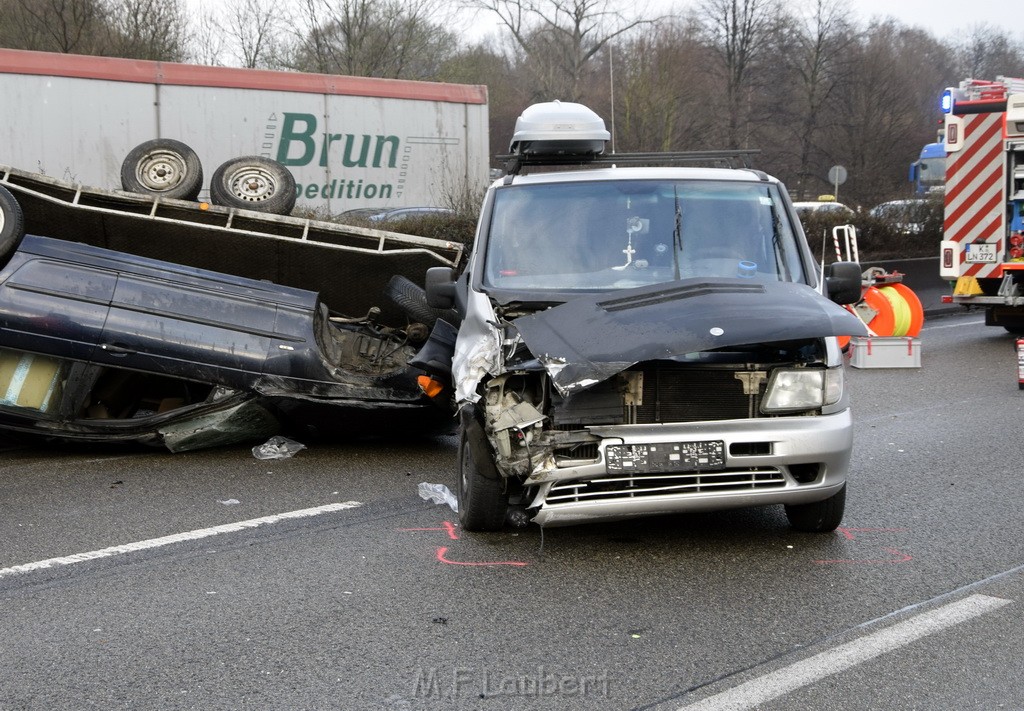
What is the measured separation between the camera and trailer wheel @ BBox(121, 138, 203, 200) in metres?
11.2

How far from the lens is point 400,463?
7883 mm

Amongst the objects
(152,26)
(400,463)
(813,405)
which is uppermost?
(152,26)

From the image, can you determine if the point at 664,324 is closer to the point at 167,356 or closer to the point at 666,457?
the point at 666,457

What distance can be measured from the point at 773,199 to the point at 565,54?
123ft

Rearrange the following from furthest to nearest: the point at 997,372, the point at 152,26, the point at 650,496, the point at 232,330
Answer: the point at 152,26 < the point at 997,372 < the point at 232,330 < the point at 650,496

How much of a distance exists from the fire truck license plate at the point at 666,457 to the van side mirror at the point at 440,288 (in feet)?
6.07

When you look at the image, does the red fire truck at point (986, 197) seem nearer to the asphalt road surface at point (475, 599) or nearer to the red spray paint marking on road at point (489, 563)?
the asphalt road surface at point (475, 599)

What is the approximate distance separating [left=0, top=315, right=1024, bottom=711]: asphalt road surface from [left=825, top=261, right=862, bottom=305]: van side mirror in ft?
3.86

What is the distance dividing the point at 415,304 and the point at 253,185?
350cm

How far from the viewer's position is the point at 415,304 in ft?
28.3

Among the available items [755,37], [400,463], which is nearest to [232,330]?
[400,463]

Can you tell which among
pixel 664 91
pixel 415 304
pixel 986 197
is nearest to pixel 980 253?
→ pixel 986 197

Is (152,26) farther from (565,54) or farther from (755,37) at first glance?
(755,37)

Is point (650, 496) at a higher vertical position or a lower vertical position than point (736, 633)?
higher
